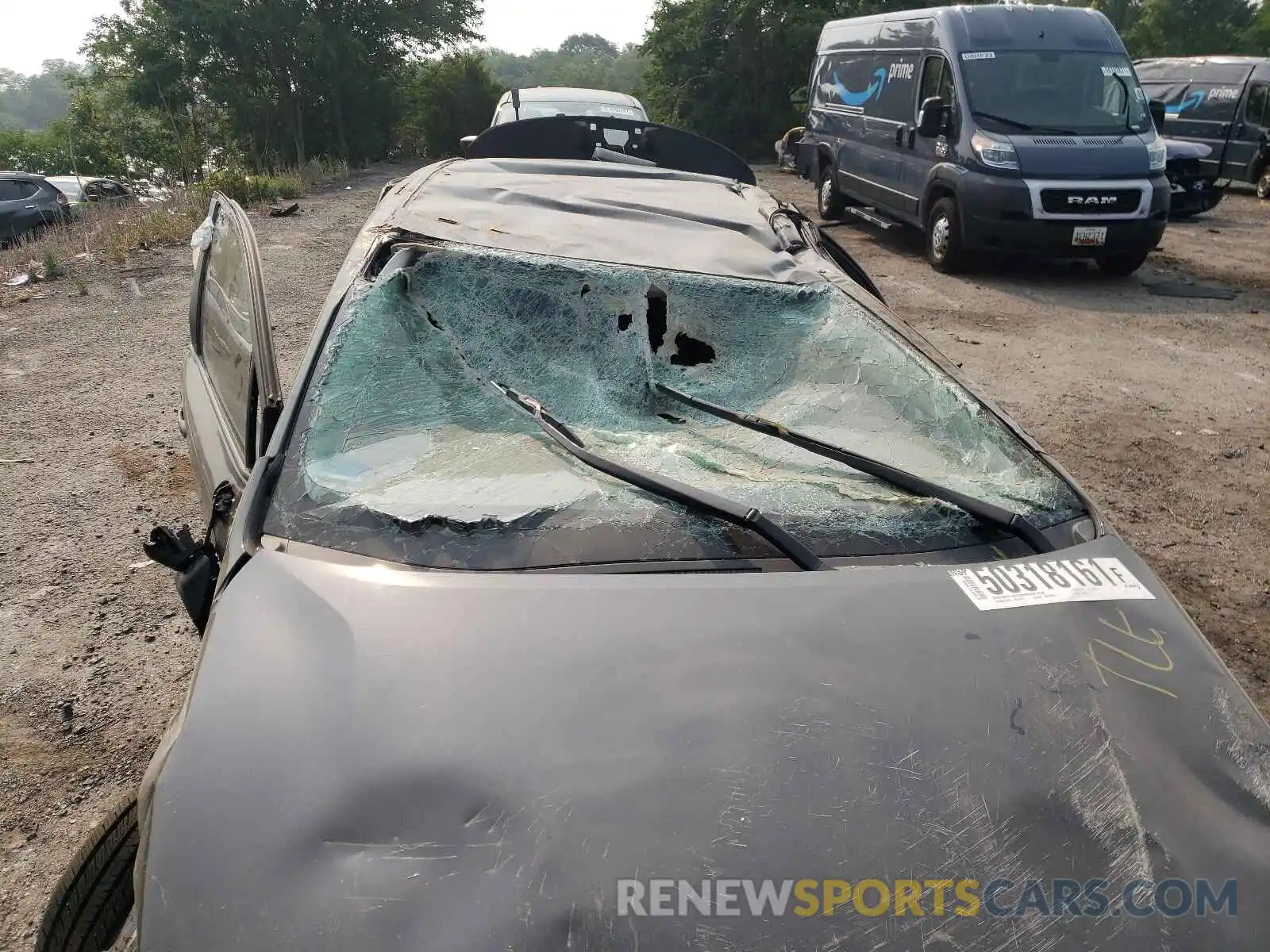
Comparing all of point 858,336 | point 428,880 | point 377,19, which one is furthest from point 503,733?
point 377,19

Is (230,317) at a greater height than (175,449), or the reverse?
(230,317)

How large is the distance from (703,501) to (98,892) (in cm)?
143

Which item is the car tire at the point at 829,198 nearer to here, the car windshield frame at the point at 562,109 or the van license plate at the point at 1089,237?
the car windshield frame at the point at 562,109

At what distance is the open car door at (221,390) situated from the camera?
1.90 metres

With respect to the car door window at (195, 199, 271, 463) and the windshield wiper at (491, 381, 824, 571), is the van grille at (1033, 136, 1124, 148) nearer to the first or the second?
the car door window at (195, 199, 271, 463)

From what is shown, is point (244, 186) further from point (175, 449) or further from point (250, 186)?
point (175, 449)

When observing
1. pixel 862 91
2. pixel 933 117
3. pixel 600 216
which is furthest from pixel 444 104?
pixel 600 216

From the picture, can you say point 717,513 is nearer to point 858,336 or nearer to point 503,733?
point 503,733

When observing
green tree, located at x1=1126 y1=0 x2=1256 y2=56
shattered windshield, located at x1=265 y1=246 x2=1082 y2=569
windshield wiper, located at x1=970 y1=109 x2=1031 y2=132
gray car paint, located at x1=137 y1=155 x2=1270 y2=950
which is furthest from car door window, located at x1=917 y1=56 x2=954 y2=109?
green tree, located at x1=1126 y1=0 x2=1256 y2=56

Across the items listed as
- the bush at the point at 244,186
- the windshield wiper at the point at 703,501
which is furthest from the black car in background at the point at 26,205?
the windshield wiper at the point at 703,501

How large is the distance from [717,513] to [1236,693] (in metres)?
0.95

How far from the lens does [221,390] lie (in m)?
2.68

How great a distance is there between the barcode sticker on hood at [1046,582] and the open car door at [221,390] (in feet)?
4.87

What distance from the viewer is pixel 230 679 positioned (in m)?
1.39
